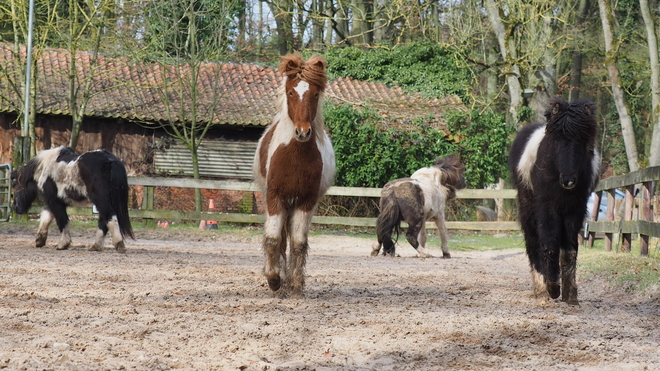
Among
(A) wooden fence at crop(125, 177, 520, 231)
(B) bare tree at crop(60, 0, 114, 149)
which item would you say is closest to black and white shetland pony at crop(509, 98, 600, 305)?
(A) wooden fence at crop(125, 177, 520, 231)

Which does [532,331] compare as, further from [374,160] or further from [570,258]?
[374,160]

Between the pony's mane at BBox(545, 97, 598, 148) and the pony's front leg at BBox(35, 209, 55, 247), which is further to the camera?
the pony's front leg at BBox(35, 209, 55, 247)

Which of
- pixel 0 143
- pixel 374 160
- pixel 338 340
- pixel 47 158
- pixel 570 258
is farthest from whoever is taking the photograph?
pixel 0 143

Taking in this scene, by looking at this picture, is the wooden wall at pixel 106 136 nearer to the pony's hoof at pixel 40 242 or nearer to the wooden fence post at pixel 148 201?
the wooden fence post at pixel 148 201

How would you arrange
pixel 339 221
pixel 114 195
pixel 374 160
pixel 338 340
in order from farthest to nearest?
pixel 374 160
pixel 339 221
pixel 114 195
pixel 338 340

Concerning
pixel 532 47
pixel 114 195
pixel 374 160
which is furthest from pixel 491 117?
pixel 114 195

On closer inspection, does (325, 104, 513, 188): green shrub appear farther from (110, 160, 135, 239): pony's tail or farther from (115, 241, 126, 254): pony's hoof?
(115, 241, 126, 254): pony's hoof

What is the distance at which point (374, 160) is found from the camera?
22359mm

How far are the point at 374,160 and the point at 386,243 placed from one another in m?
8.79

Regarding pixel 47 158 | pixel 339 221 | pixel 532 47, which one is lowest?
pixel 339 221

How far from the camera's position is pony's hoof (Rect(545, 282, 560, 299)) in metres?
7.02

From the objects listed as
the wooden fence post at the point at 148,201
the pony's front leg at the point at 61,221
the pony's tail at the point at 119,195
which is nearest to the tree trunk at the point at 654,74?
the wooden fence post at the point at 148,201

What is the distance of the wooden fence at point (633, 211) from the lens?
412 inches

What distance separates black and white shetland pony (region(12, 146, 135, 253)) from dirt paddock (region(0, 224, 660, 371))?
5.81 ft
